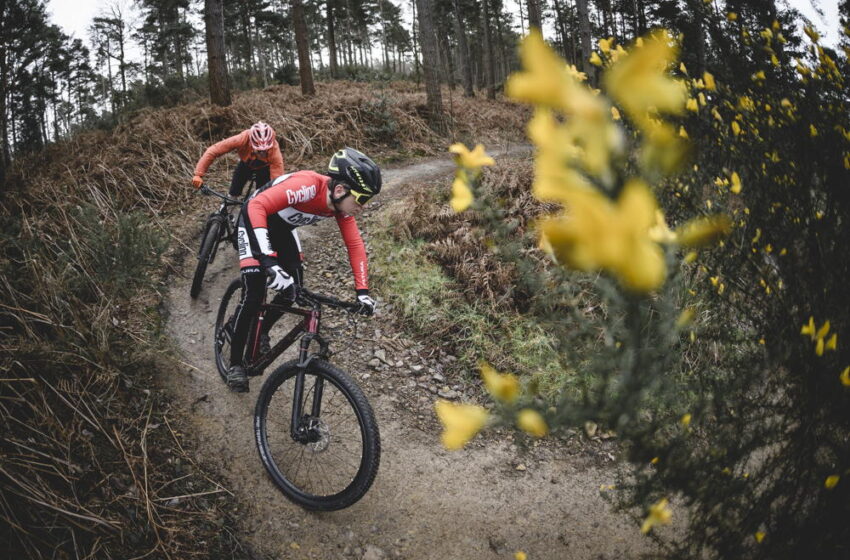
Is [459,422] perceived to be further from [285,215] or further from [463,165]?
[285,215]

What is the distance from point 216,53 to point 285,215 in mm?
8100

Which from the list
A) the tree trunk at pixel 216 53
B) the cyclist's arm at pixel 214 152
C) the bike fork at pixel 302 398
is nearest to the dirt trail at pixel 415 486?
the bike fork at pixel 302 398

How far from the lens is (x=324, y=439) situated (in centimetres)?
324

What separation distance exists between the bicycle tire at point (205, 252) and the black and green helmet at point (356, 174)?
2.46 meters

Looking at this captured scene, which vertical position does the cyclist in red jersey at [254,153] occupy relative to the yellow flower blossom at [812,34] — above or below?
above

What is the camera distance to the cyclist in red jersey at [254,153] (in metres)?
4.94

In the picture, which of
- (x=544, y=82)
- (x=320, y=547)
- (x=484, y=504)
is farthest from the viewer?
(x=484, y=504)

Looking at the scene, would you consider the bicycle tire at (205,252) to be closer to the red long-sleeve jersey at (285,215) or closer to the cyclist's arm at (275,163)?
the cyclist's arm at (275,163)

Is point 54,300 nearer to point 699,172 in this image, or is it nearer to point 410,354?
point 410,354

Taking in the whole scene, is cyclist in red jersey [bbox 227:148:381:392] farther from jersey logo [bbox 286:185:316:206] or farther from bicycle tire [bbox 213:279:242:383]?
bicycle tire [bbox 213:279:242:383]

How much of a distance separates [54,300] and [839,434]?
5069mm

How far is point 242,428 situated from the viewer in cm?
351

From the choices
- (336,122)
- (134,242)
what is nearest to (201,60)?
(336,122)

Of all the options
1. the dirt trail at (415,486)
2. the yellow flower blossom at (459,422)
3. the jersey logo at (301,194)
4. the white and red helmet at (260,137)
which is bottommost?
the dirt trail at (415,486)
